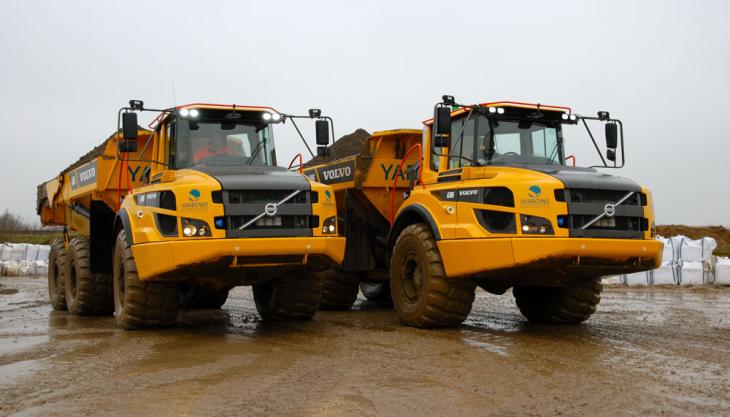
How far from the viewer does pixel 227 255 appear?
8.35 metres

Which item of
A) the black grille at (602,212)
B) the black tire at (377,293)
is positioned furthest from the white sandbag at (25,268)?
the black grille at (602,212)

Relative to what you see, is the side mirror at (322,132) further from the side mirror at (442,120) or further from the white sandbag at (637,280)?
the white sandbag at (637,280)

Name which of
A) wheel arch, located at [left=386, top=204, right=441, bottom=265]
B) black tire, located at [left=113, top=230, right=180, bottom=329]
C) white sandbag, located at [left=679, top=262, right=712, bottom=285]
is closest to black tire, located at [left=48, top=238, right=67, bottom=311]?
black tire, located at [left=113, top=230, right=180, bottom=329]

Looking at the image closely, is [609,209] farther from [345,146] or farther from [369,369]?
[345,146]

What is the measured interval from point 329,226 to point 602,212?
9.42 ft

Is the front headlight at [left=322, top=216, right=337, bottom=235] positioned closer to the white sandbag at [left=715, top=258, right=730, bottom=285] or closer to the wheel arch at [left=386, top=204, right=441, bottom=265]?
the wheel arch at [left=386, top=204, right=441, bottom=265]

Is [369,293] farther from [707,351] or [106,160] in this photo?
[707,351]

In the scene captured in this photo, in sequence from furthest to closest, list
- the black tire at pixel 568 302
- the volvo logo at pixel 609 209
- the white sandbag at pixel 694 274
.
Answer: the white sandbag at pixel 694 274 → the black tire at pixel 568 302 → the volvo logo at pixel 609 209

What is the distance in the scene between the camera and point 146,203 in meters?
8.95

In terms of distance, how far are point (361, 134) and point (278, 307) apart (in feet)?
19.6

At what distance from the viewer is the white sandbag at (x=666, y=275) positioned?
1759 cm

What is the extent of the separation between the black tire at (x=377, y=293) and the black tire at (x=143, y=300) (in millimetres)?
5113

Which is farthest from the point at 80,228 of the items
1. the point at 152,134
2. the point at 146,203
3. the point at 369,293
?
the point at 369,293

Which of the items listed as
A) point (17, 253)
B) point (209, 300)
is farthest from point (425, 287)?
point (17, 253)
